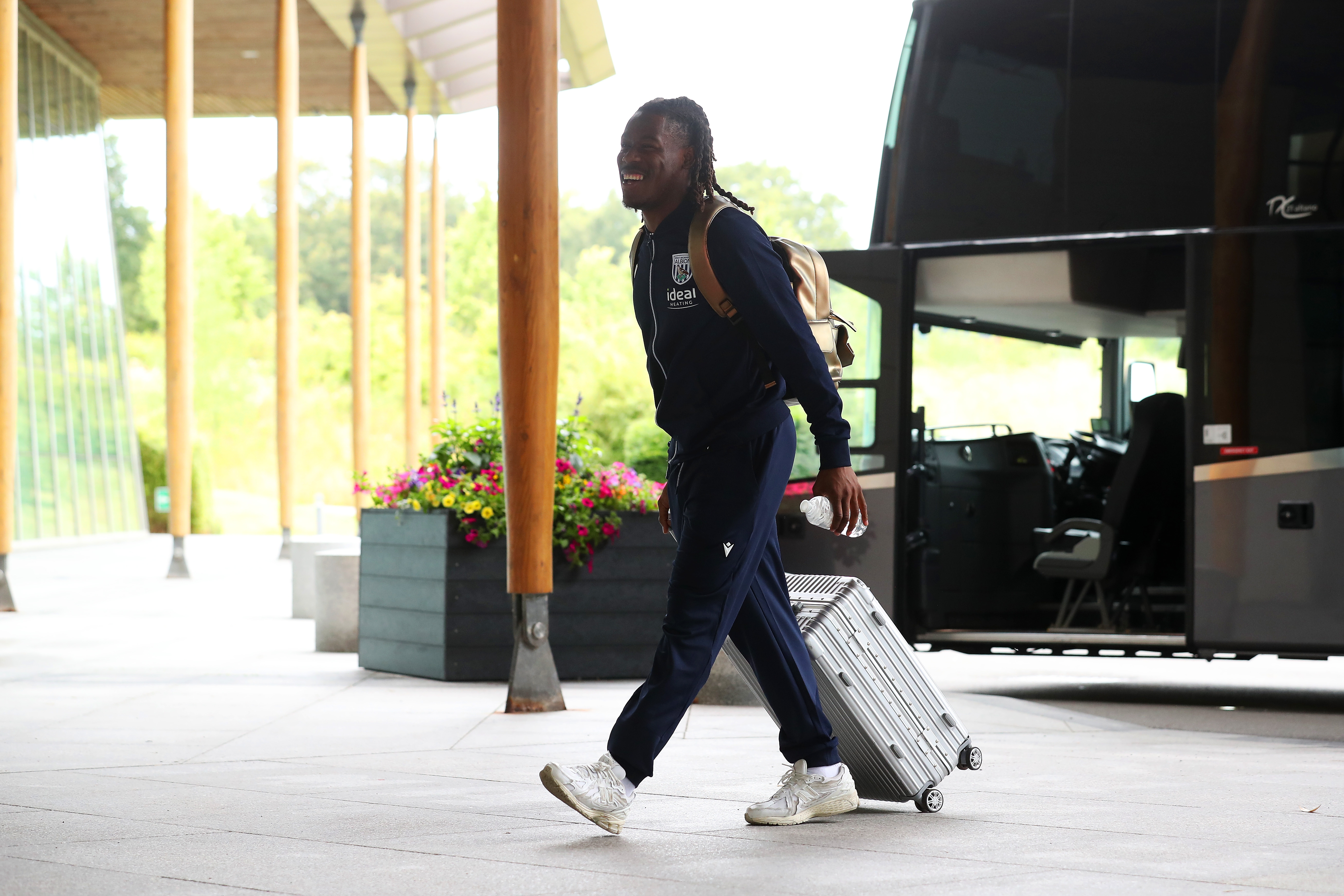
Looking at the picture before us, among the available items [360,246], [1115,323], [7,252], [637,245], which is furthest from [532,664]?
[360,246]

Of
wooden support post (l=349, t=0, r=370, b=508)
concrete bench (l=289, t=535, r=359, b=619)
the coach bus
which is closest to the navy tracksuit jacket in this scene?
the coach bus

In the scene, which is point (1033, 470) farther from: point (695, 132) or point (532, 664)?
point (695, 132)

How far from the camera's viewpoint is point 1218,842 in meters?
4.22

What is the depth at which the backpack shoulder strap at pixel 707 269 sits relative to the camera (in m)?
4.23

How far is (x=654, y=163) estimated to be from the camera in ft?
14.2

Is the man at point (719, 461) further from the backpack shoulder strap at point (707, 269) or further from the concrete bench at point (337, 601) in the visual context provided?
the concrete bench at point (337, 601)

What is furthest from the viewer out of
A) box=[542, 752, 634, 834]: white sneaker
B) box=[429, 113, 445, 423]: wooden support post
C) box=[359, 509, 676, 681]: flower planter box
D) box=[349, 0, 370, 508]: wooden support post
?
box=[429, 113, 445, 423]: wooden support post

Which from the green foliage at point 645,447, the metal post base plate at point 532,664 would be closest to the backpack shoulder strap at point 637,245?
the metal post base plate at point 532,664

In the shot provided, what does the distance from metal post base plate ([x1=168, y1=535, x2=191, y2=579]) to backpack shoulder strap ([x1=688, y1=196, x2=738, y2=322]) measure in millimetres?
16422

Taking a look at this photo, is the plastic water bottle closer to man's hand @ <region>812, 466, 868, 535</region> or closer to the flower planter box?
man's hand @ <region>812, 466, 868, 535</region>

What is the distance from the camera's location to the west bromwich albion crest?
429cm

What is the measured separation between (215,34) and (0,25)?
39.6 feet

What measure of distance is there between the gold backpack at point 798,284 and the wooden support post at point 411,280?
25.9m

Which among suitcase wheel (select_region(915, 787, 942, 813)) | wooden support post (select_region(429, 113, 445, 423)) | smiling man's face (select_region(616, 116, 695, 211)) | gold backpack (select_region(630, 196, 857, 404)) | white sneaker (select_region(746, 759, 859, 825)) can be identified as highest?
wooden support post (select_region(429, 113, 445, 423))
